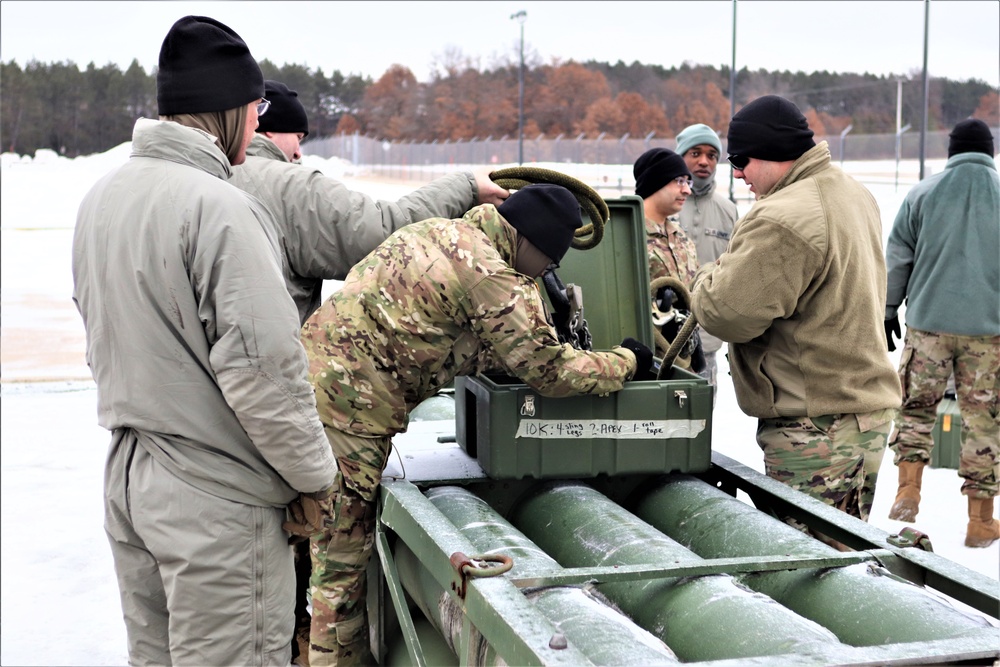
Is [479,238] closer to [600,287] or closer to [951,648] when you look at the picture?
[600,287]

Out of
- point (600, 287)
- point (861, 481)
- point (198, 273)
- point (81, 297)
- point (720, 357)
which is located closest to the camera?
point (198, 273)

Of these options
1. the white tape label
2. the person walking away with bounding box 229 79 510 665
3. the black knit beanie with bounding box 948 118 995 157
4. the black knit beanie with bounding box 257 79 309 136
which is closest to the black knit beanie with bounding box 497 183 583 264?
the person walking away with bounding box 229 79 510 665

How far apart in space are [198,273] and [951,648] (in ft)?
5.88

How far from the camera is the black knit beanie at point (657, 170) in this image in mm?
5172

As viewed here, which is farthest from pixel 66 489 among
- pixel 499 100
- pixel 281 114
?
pixel 499 100

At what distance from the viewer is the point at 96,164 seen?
3972cm

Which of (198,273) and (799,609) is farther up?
(198,273)

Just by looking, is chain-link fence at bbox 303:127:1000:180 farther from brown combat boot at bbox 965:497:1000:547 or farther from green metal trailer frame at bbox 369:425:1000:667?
green metal trailer frame at bbox 369:425:1000:667

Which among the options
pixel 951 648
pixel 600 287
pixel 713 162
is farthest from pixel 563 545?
pixel 713 162

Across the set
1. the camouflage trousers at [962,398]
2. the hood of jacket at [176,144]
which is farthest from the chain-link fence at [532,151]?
the hood of jacket at [176,144]

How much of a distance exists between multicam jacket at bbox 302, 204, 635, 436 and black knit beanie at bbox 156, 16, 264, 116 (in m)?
0.93

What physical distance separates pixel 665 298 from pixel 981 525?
2.08m

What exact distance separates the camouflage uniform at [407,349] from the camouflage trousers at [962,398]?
115 inches

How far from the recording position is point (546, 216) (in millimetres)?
3387
